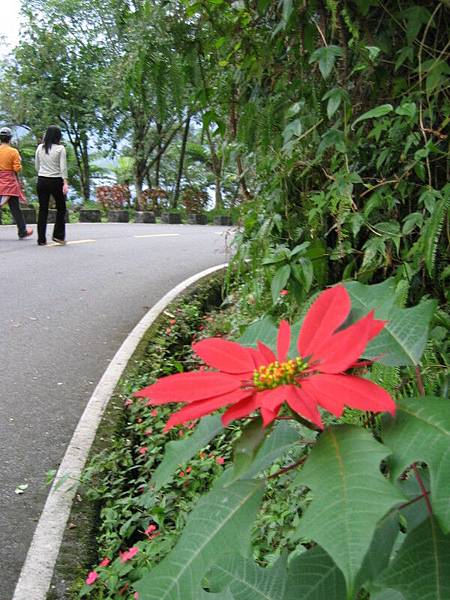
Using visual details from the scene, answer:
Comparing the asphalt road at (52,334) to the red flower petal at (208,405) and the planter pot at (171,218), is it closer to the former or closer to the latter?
the red flower petal at (208,405)

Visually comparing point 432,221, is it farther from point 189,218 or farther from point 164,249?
→ point 189,218

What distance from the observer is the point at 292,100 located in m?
2.41

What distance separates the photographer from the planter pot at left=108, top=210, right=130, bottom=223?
794 inches

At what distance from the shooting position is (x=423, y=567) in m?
0.57

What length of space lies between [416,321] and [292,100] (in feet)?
5.99

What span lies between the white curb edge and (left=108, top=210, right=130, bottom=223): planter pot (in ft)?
53.8

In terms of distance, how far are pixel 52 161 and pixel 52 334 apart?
5.07m

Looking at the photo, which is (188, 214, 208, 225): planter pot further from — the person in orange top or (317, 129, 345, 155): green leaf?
(317, 129, 345, 155): green leaf

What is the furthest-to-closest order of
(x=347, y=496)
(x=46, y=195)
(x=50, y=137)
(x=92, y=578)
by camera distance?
(x=46, y=195) → (x=50, y=137) → (x=92, y=578) → (x=347, y=496)

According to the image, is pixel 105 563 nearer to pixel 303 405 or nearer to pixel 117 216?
pixel 303 405

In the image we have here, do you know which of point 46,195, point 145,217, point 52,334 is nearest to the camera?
point 52,334

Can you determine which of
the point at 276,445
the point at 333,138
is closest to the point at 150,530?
the point at 333,138

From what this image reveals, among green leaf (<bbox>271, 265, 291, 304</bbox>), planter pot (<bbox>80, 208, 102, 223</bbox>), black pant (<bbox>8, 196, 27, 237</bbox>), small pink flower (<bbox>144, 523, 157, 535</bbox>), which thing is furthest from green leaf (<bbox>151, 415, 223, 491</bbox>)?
planter pot (<bbox>80, 208, 102, 223</bbox>)

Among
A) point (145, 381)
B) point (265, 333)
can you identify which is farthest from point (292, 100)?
point (145, 381)
